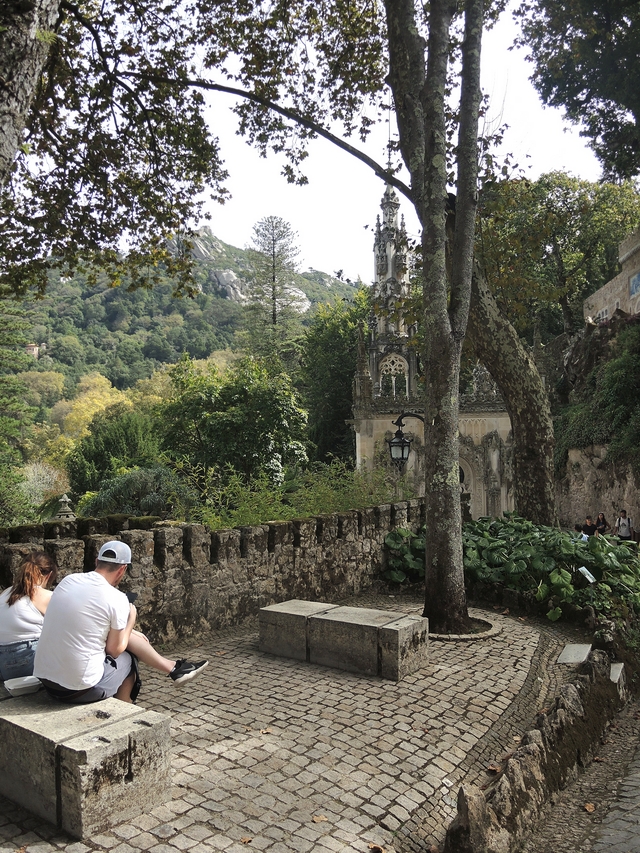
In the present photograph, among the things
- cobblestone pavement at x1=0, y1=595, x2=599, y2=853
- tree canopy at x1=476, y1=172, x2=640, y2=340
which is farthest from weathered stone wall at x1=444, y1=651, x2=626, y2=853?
tree canopy at x1=476, y1=172, x2=640, y2=340

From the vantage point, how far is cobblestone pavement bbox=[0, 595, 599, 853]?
335 cm

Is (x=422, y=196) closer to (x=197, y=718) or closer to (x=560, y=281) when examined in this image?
(x=197, y=718)

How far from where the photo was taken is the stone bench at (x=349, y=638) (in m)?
5.93

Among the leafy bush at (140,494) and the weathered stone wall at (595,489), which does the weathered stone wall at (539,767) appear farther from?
the weathered stone wall at (595,489)

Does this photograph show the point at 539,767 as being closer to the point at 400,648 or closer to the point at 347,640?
the point at 400,648

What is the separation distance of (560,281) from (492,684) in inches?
1239

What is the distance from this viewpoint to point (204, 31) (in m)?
10.5

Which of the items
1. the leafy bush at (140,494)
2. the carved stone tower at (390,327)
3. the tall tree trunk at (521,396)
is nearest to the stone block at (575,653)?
the tall tree trunk at (521,396)

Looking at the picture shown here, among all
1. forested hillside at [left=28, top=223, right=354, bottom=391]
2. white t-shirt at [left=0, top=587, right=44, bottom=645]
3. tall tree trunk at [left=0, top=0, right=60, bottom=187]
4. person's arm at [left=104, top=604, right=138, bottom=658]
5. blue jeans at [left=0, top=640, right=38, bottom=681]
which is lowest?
blue jeans at [left=0, top=640, right=38, bottom=681]

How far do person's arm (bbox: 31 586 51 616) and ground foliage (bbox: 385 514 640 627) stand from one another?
6098 mm

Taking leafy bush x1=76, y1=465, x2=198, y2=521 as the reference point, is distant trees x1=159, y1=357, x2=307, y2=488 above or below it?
above

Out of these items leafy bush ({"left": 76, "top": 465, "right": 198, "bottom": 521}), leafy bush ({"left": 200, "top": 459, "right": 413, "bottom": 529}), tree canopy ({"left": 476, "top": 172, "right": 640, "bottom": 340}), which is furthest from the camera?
tree canopy ({"left": 476, "top": 172, "right": 640, "bottom": 340})

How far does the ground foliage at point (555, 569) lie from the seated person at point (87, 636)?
19.1 ft

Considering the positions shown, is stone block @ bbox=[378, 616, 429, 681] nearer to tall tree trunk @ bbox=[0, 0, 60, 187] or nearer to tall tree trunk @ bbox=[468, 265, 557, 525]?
tall tree trunk @ bbox=[0, 0, 60, 187]
